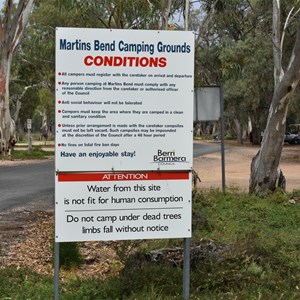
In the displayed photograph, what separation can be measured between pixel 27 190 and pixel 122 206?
11317 millimetres

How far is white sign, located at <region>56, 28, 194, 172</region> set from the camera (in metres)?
4.59

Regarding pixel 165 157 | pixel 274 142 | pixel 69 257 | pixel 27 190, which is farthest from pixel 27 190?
pixel 165 157

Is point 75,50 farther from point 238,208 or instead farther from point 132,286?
point 238,208

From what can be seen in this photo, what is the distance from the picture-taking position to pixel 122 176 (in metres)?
4.74

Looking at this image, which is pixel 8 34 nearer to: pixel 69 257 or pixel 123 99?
pixel 69 257

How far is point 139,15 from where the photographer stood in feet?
41.1

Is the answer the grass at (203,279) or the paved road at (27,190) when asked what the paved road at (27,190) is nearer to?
the paved road at (27,190)

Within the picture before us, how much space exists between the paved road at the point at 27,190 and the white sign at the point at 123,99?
7.59 m

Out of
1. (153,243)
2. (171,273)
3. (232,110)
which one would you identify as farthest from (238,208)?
(232,110)

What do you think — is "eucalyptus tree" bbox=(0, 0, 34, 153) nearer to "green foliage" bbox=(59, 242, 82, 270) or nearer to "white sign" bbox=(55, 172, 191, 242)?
"green foliage" bbox=(59, 242, 82, 270)

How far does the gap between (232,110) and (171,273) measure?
2053 inches

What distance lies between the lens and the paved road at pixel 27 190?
12594mm

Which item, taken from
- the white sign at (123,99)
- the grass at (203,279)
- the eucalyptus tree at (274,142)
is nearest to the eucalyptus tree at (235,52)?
the eucalyptus tree at (274,142)

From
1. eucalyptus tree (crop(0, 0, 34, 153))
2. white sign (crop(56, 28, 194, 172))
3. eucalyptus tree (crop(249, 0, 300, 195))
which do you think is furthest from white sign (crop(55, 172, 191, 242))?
eucalyptus tree (crop(0, 0, 34, 153))
